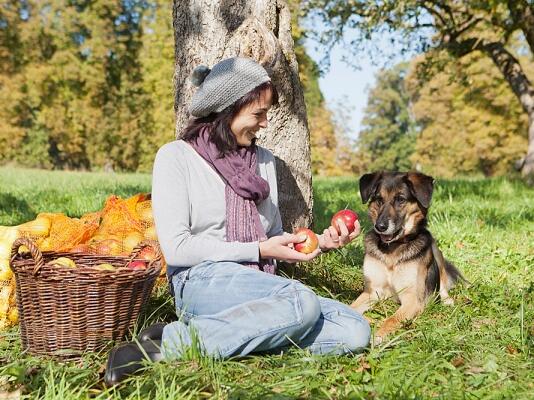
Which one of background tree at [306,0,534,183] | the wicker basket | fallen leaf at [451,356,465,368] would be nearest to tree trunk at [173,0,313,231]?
the wicker basket

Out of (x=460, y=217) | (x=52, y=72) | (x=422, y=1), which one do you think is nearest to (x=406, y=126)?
(x=52, y=72)

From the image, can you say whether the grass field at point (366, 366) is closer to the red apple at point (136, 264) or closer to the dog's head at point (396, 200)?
the red apple at point (136, 264)

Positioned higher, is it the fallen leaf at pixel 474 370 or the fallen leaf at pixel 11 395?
the fallen leaf at pixel 474 370

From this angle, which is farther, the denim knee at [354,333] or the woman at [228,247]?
the denim knee at [354,333]

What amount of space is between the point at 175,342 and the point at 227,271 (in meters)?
0.50

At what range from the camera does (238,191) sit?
3.52 metres

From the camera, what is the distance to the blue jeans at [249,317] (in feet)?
10.1

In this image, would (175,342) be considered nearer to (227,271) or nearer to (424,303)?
(227,271)

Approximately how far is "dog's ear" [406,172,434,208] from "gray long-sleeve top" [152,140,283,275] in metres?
1.60

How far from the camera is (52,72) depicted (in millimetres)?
33938

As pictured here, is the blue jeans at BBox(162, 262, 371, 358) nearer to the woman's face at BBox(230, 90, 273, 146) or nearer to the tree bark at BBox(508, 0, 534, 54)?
the woman's face at BBox(230, 90, 273, 146)

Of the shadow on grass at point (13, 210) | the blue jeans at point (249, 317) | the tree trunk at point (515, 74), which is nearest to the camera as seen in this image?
the blue jeans at point (249, 317)

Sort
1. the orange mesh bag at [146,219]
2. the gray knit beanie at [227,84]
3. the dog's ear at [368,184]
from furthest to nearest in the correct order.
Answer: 1. the orange mesh bag at [146,219]
2. the dog's ear at [368,184]
3. the gray knit beanie at [227,84]

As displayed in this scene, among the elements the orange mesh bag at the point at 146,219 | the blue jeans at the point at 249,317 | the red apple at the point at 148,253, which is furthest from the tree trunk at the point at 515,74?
the blue jeans at the point at 249,317
